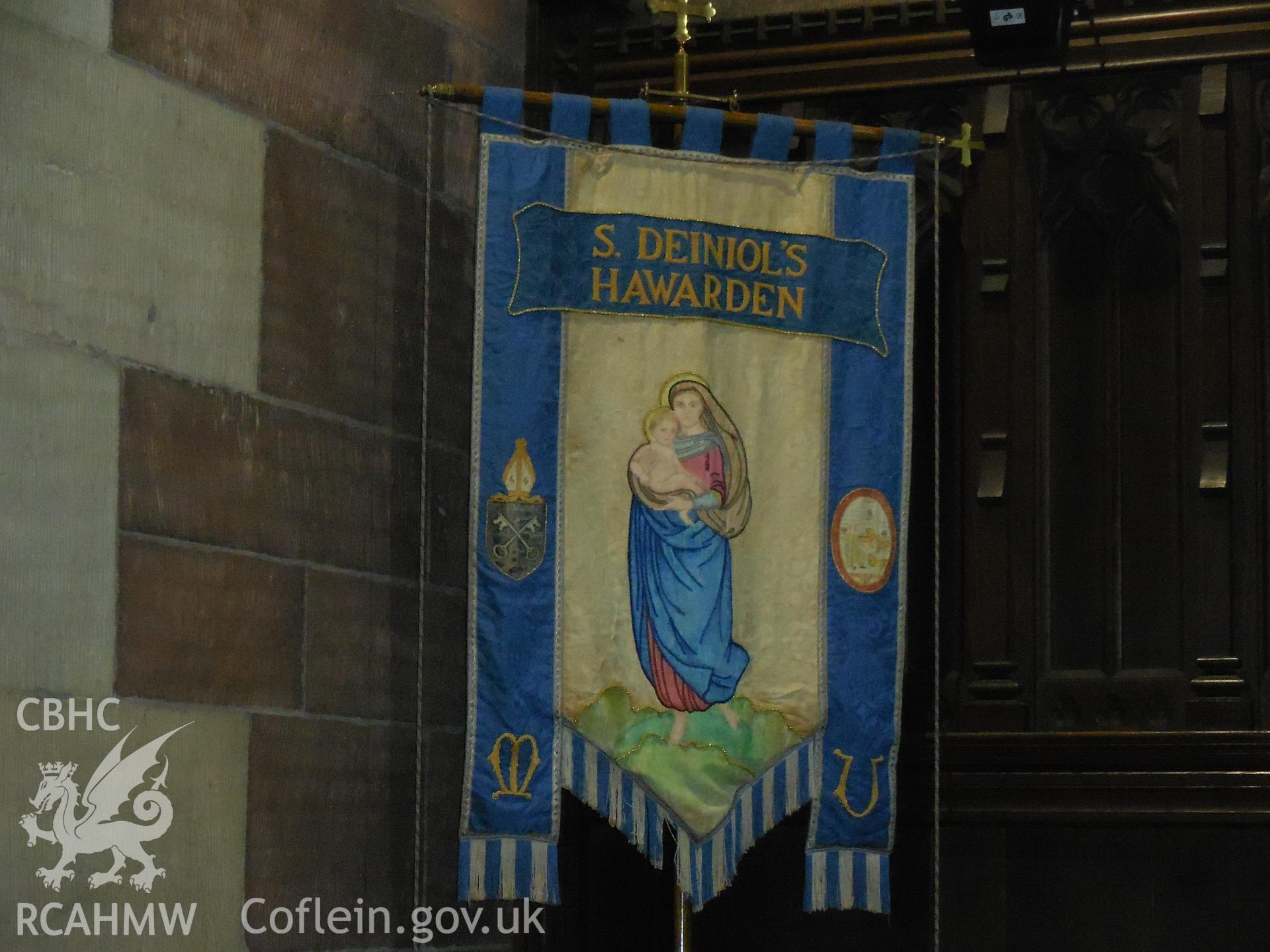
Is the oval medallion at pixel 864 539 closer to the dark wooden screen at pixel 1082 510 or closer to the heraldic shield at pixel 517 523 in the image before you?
the dark wooden screen at pixel 1082 510

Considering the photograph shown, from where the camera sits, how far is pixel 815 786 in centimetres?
616

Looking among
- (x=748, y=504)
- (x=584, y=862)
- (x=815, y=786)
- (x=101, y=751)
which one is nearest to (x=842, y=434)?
(x=748, y=504)

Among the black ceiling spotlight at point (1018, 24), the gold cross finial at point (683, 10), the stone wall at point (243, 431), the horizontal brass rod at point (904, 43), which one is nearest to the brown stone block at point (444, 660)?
the stone wall at point (243, 431)

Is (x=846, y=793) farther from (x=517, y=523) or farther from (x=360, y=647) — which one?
(x=360, y=647)

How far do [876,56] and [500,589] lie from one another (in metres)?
2.41

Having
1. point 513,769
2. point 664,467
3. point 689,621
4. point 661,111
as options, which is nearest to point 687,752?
point 689,621

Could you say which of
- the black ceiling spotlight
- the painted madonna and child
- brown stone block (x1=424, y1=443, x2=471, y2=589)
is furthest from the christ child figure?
the black ceiling spotlight

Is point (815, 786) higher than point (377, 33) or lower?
lower

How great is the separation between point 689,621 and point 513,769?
0.69 metres

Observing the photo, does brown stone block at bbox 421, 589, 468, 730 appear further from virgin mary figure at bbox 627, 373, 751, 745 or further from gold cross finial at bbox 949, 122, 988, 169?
gold cross finial at bbox 949, 122, 988, 169

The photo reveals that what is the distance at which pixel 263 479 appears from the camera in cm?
568

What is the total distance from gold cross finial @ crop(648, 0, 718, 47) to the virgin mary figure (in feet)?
3.81

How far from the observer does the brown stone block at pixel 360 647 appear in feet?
19.3

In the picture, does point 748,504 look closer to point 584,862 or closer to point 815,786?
point 815,786
